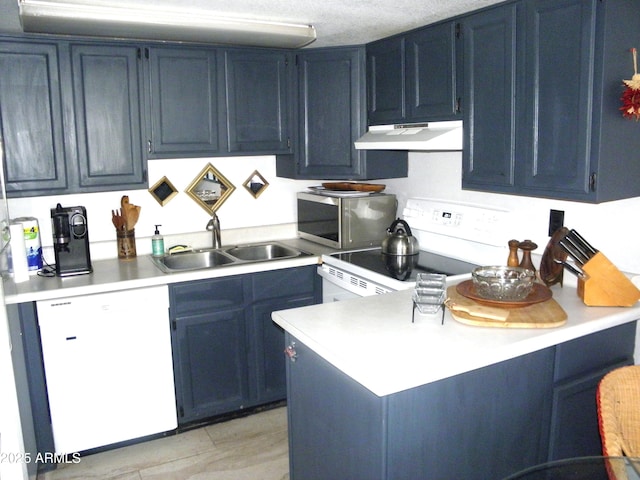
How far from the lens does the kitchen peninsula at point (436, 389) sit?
1.75 metres

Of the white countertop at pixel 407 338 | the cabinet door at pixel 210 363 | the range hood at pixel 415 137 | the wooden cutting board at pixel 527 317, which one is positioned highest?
the range hood at pixel 415 137

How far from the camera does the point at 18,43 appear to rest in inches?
110

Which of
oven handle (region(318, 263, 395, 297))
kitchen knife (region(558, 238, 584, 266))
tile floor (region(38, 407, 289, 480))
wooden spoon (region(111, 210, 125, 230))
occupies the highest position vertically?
wooden spoon (region(111, 210, 125, 230))

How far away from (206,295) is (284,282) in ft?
1.51

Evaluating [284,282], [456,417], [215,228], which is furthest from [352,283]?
[456,417]

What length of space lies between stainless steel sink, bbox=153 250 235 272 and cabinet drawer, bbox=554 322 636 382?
1.93 meters

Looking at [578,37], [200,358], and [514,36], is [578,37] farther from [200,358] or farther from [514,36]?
[200,358]

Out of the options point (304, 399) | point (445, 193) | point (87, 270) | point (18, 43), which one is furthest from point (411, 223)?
Answer: point (18, 43)

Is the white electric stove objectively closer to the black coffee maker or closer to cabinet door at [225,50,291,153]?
cabinet door at [225,50,291,153]

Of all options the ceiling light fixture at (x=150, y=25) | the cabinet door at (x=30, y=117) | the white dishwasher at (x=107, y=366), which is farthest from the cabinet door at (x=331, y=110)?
the cabinet door at (x=30, y=117)

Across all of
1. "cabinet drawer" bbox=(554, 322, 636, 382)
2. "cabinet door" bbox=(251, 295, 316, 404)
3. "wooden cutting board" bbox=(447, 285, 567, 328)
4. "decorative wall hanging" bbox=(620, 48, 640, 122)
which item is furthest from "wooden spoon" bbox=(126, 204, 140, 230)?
"decorative wall hanging" bbox=(620, 48, 640, 122)

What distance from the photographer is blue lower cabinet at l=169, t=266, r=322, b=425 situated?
119 inches

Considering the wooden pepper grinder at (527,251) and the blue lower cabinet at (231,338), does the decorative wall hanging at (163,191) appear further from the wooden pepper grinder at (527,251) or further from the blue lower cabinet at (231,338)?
the wooden pepper grinder at (527,251)

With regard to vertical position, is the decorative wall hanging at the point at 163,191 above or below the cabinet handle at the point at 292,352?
above
